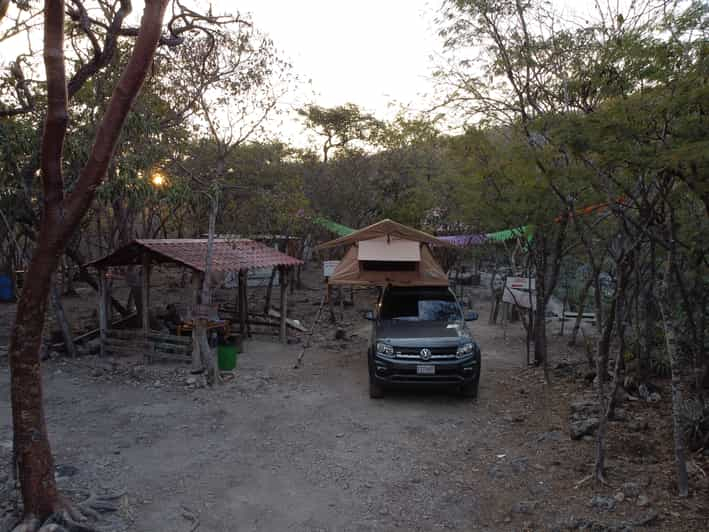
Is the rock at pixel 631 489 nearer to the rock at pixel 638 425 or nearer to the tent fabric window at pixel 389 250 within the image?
the rock at pixel 638 425

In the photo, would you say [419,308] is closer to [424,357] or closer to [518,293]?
[424,357]

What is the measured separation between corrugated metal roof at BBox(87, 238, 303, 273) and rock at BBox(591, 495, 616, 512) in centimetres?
787

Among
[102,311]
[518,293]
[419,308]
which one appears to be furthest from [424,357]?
[102,311]

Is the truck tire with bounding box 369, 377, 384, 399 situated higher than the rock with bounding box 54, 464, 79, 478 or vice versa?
the truck tire with bounding box 369, 377, 384, 399

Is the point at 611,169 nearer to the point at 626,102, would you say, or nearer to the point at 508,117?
the point at 626,102

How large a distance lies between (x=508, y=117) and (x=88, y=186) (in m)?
7.74

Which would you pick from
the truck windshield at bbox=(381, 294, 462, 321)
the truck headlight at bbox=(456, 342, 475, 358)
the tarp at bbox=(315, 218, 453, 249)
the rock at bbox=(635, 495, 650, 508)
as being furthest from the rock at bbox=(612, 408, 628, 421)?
the tarp at bbox=(315, 218, 453, 249)

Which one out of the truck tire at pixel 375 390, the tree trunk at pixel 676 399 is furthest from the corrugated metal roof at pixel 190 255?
the tree trunk at pixel 676 399

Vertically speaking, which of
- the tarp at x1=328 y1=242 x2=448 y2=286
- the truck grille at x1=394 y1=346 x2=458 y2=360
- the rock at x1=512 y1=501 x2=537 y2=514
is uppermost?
the tarp at x1=328 y1=242 x2=448 y2=286

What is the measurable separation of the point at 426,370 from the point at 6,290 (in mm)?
20076

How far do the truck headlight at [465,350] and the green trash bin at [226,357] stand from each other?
480cm

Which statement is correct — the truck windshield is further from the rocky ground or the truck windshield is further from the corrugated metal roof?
the corrugated metal roof

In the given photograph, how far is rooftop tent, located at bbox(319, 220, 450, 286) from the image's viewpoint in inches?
479

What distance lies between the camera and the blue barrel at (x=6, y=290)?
21828 mm
